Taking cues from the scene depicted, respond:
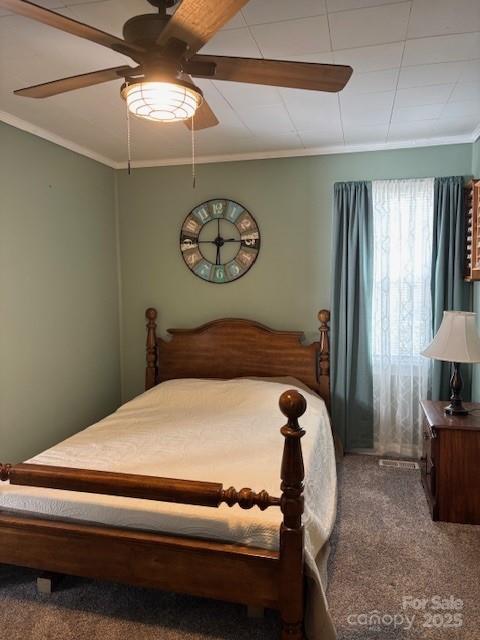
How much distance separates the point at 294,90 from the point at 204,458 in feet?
6.55

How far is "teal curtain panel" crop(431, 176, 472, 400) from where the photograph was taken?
322 centimetres

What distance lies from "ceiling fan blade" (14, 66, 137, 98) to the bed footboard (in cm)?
129

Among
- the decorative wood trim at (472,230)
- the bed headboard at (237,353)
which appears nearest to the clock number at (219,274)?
the bed headboard at (237,353)

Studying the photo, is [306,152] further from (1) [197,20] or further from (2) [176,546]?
(2) [176,546]

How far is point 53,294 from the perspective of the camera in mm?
3188

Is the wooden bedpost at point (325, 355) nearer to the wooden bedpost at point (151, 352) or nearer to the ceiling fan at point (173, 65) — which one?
the wooden bedpost at point (151, 352)

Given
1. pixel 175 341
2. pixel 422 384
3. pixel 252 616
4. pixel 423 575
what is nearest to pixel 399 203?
pixel 422 384

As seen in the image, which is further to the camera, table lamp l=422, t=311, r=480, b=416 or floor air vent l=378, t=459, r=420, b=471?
floor air vent l=378, t=459, r=420, b=471

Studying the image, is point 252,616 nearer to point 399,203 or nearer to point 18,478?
point 18,478

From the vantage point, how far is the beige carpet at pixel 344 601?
5.98 feet

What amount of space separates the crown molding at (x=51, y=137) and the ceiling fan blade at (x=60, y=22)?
5.51 feet

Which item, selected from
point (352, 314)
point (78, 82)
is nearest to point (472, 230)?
point (352, 314)

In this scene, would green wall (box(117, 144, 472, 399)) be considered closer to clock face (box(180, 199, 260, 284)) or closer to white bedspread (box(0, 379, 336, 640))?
clock face (box(180, 199, 260, 284))

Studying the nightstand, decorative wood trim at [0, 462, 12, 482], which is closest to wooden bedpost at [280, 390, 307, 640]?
decorative wood trim at [0, 462, 12, 482]
